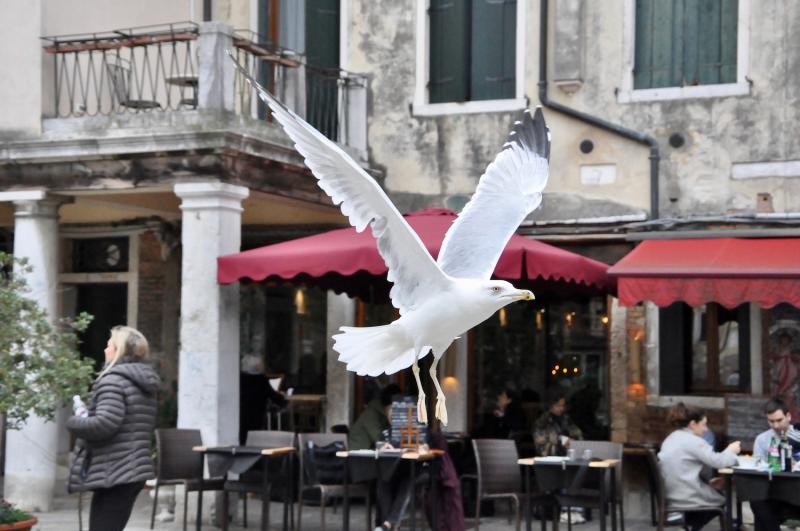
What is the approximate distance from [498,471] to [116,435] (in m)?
4.12

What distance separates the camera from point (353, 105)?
51.6 feet

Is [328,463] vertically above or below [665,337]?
below

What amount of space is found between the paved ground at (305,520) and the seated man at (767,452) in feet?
7.14

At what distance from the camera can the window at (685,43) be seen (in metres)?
14.5

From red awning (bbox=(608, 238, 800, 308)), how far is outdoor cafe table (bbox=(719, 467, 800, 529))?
64.2 inches

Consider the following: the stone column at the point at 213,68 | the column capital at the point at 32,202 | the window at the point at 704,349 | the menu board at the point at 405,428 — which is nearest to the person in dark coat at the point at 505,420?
the window at the point at 704,349

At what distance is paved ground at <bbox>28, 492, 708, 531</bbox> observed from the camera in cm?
1364

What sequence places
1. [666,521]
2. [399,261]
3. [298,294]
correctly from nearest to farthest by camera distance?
[399,261] < [666,521] < [298,294]

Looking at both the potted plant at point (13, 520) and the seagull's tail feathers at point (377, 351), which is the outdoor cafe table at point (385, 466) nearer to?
the potted plant at point (13, 520)

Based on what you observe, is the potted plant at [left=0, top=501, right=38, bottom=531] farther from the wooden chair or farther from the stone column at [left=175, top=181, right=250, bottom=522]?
the wooden chair

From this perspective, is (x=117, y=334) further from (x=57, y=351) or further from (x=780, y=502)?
(x=780, y=502)

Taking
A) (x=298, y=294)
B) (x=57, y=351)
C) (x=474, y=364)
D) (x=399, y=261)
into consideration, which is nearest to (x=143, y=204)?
(x=298, y=294)

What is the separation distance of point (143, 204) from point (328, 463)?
4.30m

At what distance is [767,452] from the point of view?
11.5m
